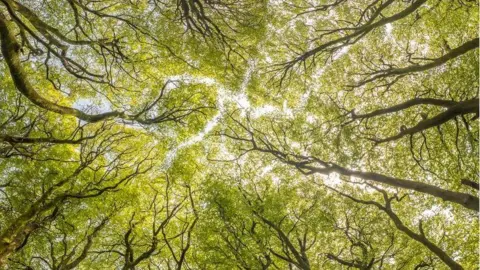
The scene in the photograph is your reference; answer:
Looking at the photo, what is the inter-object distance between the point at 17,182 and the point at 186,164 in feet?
23.4

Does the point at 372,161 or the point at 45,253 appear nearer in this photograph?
the point at 372,161

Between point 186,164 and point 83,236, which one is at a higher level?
point 186,164

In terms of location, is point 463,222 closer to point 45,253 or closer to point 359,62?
point 359,62

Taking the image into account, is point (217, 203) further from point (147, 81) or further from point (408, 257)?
point (408, 257)

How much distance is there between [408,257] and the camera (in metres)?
Result: 12.1

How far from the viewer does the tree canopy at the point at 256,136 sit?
33.2 feet

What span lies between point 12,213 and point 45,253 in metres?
2.90

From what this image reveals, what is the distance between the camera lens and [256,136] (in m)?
11.8

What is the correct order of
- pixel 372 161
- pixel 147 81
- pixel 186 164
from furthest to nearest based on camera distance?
pixel 186 164 → pixel 147 81 → pixel 372 161

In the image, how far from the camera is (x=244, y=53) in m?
12.2

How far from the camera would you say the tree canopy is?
33.2 feet

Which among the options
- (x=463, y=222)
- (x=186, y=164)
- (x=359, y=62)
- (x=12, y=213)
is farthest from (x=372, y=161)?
(x=12, y=213)

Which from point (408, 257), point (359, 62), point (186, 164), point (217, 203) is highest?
point (359, 62)

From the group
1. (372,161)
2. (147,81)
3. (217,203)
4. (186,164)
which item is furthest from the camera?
(186,164)
